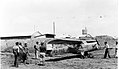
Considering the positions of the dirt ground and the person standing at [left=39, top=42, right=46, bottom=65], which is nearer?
the dirt ground

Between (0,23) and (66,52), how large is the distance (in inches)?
507

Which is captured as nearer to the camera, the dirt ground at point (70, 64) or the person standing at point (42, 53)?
the dirt ground at point (70, 64)

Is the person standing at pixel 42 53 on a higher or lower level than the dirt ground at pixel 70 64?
higher

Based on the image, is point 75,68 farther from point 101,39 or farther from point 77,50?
point 101,39

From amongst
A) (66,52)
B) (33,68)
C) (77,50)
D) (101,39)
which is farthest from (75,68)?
(101,39)

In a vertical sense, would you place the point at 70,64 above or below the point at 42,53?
below

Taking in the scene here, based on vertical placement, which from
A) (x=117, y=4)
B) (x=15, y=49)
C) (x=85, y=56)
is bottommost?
(x=85, y=56)

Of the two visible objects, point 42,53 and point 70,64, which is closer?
point 42,53

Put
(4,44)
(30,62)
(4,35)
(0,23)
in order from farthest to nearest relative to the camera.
A: 1. (4,35)
2. (4,44)
3. (30,62)
4. (0,23)

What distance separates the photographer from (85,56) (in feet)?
65.0

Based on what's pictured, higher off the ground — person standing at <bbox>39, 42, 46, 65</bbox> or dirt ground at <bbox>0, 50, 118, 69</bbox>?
person standing at <bbox>39, 42, 46, 65</bbox>

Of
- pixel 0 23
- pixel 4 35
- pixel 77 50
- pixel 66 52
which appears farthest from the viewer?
pixel 4 35

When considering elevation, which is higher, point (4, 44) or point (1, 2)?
point (1, 2)

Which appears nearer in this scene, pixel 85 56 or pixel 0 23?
pixel 0 23
